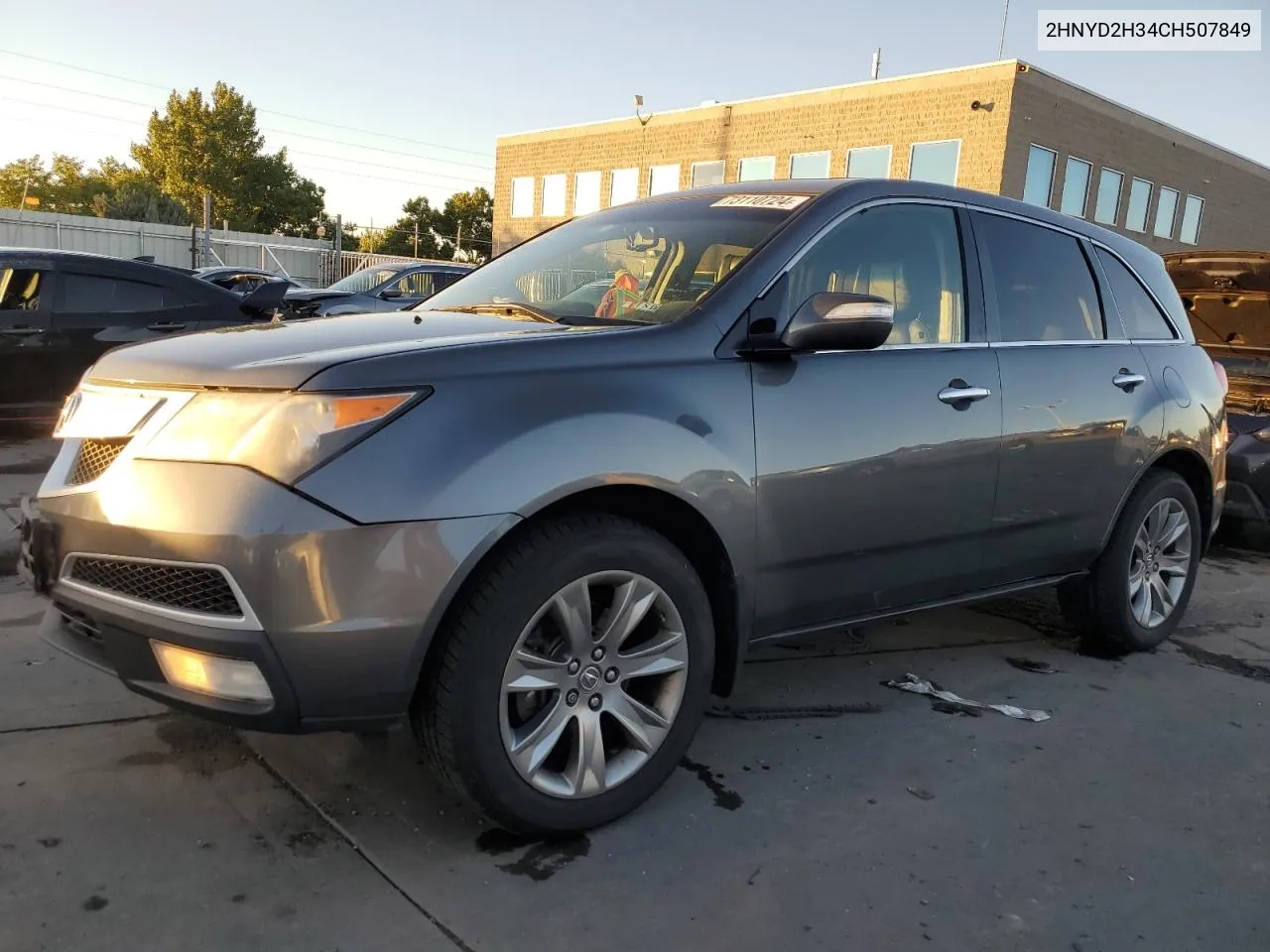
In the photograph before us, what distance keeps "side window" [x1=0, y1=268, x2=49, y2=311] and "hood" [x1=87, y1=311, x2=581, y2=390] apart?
5.30 metres

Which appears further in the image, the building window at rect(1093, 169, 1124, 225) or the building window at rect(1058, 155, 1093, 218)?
the building window at rect(1093, 169, 1124, 225)

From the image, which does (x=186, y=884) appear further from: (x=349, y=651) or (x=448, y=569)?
(x=448, y=569)

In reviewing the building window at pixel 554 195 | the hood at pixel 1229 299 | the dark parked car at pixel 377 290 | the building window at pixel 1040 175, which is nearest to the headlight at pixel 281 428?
the hood at pixel 1229 299

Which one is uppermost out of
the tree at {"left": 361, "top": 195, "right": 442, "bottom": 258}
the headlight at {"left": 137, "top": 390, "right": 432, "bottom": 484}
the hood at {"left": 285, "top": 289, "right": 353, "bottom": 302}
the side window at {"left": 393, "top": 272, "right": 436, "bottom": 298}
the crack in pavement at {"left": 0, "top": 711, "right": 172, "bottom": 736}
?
the tree at {"left": 361, "top": 195, "right": 442, "bottom": 258}

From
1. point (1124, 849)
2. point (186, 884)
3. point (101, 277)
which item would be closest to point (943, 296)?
point (1124, 849)

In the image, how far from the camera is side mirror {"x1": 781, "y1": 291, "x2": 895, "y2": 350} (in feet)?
8.87

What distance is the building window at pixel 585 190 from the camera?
31750mm

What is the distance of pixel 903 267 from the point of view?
3.34m

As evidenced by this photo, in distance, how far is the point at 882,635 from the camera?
4.29 m

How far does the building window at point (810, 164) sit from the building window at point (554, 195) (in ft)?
29.4

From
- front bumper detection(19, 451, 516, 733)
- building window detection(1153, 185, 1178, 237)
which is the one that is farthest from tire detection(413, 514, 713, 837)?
building window detection(1153, 185, 1178, 237)

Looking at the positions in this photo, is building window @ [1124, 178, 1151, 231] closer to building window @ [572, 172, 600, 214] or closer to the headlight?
building window @ [572, 172, 600, 214]

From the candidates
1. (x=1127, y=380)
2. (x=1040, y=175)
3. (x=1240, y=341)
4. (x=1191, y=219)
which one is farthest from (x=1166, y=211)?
(x=1127, y=380)

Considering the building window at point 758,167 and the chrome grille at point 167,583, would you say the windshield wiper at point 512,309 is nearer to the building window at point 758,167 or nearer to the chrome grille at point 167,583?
the chrome grille at point 167,583
